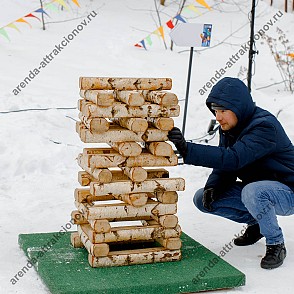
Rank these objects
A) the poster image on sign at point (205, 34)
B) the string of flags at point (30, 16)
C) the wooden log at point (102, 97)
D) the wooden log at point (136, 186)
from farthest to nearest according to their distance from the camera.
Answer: the string of flags at point (30, 16), the poster image on sign at point (205, 34), the wooden log at point (136, 186), the wooden log at point (102, 97)

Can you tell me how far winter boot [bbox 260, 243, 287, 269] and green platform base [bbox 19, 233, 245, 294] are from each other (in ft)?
0.87

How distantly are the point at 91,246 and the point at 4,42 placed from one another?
249 inches

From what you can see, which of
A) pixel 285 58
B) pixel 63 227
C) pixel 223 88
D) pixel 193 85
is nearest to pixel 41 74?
pixel 193 85

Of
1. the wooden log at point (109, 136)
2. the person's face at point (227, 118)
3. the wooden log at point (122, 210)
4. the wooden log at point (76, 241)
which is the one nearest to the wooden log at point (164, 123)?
the wooden log at point (109, 136)

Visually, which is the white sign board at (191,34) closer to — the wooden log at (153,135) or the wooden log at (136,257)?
the wooden log at (153,135)

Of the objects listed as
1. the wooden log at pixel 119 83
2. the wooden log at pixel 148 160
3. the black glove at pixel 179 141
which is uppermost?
the wooden log at pixel 119 83

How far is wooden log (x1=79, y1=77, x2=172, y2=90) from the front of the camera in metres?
4.21

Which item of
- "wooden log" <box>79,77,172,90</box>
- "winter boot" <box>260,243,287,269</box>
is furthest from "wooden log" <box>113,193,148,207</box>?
"winter boot" <box>260,243,287,269</box>

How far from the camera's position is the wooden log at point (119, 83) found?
13.8 feet

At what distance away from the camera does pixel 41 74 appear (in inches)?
354

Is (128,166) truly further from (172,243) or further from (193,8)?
(193,8)

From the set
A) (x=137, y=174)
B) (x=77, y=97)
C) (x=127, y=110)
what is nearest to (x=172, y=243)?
(x=137, y=174)

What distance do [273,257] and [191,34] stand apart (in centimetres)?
302

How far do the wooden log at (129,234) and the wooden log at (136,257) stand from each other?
77 millimetres
